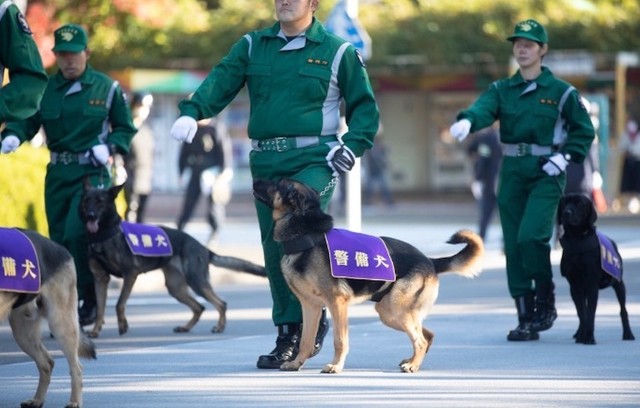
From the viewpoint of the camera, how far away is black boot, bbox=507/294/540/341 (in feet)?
32.3

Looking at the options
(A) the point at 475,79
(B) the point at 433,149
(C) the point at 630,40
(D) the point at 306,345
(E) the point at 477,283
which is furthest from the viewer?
(B) the point at 433,149

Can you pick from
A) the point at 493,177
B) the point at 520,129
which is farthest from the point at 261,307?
the point at 493,177

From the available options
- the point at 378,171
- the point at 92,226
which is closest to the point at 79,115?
the point at 92,226

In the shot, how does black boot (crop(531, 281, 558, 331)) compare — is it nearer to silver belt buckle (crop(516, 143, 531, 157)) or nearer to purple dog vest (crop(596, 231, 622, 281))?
purple dog vest (crop(596, 231, 622, 281))

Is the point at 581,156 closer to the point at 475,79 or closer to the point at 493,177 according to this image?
the point at 493,177

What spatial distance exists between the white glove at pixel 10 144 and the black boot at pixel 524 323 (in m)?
3.66

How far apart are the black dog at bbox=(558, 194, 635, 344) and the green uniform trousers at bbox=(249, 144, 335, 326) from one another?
1951mm

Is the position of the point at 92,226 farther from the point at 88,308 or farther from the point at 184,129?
the point at 184,129

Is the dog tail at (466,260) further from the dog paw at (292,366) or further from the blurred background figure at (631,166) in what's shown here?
the blurred background figure at (631,166)

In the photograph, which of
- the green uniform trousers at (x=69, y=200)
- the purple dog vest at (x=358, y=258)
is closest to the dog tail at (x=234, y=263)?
the green uniform trousers at (x=69, y=200)

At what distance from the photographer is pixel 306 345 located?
8.20 m

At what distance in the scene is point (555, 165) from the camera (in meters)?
9.66

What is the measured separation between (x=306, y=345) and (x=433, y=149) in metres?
30.2

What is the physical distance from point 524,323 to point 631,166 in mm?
18230
